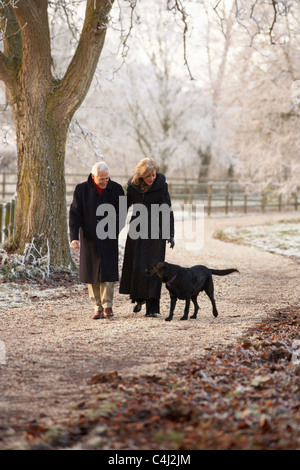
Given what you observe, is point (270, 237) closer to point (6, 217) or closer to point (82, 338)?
point (6, 217)

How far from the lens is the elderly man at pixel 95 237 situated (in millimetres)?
6945

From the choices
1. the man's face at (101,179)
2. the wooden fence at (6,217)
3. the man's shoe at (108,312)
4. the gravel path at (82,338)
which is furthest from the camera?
the wooden fence at (6,217)

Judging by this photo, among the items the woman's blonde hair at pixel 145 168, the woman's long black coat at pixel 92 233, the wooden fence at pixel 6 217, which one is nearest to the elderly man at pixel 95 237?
the woman's long black coat at pixel 92 233

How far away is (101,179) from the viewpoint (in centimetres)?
688

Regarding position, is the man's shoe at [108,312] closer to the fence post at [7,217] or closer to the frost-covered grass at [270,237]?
the fence post at [7,217]

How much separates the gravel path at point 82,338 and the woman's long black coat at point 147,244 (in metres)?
0.37

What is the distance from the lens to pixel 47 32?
9.73 meters

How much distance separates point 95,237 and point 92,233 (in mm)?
61

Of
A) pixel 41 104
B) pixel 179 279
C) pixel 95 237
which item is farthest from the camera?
pixel 41 104

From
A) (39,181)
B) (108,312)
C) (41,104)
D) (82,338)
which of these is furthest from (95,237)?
(41,104)

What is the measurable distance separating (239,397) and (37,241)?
6.31m

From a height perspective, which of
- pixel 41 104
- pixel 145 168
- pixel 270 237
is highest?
pixel 41 104

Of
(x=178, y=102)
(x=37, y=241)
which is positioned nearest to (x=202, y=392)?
(x=37, y=241)

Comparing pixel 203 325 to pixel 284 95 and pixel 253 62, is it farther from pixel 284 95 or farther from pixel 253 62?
pixel 253 62
